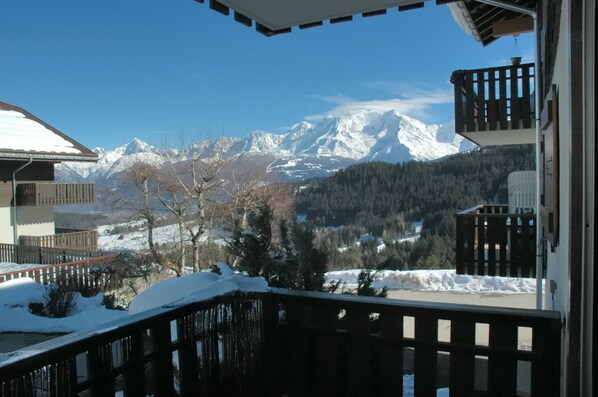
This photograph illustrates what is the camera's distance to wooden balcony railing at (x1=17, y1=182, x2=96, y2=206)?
14.8 m

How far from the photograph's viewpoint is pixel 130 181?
20.0 meters

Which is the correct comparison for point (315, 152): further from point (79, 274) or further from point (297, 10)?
point (297, 10)

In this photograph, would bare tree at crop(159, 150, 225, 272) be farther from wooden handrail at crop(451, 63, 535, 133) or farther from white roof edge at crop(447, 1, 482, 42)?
white roof edge at crop(447, 1, 482, 42)

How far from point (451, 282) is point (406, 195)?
19.1 m

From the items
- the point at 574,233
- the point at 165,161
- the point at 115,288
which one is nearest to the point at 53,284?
the point at 115,288

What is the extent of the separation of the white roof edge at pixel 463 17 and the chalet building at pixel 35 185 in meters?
12.6

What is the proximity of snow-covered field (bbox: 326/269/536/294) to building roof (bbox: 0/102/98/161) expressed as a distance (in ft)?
31.1

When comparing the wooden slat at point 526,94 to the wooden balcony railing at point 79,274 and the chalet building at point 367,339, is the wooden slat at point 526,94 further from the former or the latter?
Result: the wooden balcony railing at point 79,274

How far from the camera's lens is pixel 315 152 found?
6240 inches

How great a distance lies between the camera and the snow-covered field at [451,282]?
11.7 meters

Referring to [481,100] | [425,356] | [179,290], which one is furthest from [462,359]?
[481,100]

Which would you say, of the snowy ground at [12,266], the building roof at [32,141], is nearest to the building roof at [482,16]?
the snowy ground at [12,266]

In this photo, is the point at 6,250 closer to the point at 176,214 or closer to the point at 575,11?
the point at 176,214

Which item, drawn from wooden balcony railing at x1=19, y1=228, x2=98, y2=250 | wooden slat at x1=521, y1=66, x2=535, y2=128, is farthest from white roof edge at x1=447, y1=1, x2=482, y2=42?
wooden balcony railing at x1=19, y1=228, x2=98, y2=250
